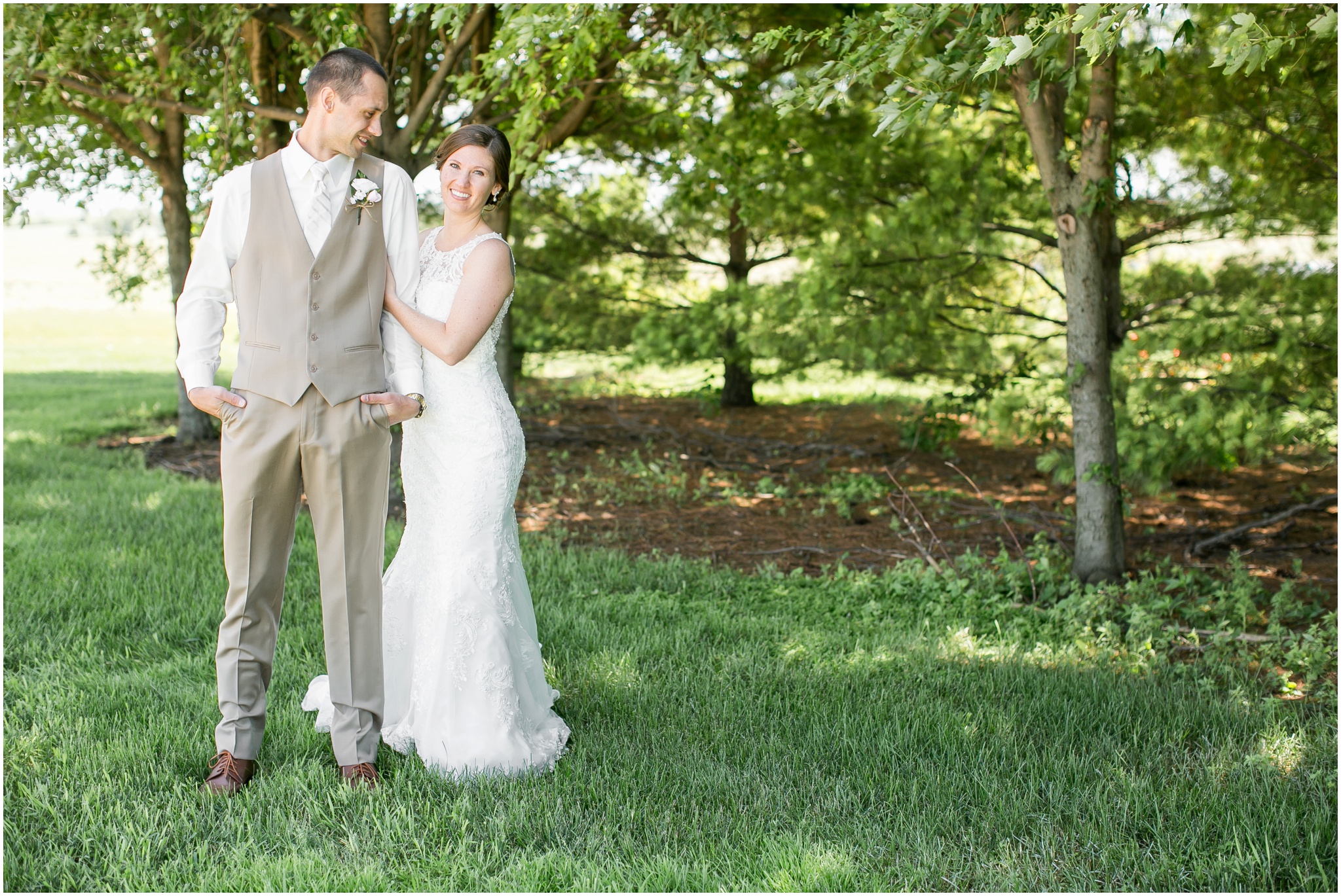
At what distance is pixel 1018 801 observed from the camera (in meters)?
2.94

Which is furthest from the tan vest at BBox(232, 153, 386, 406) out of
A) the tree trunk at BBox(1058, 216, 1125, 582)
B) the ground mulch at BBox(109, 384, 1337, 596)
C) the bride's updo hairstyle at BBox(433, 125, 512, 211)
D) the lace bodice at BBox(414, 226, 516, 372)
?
the tree trunk at BBox(1058, 216, 1125, 582)

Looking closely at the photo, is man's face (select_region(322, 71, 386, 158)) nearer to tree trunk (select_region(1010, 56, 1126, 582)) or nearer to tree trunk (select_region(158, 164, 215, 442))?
tree trunk (select_region(1010, 56, 1126, 582))

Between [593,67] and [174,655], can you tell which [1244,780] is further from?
[593,67]

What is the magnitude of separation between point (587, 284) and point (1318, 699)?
7942 millimetres

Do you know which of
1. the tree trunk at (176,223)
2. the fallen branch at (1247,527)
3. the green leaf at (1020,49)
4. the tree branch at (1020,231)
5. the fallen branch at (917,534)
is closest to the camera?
the green leaf at (1020,49)

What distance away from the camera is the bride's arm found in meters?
3.12

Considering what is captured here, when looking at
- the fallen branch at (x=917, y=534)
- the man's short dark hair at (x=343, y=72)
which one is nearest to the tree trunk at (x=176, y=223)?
the fallen branch at (x=917, y=534)

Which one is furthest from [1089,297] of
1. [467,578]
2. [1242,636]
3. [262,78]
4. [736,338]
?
[262,78]

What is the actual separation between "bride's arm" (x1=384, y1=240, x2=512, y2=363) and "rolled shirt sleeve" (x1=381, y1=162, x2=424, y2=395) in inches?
1.5

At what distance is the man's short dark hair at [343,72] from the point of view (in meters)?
2.87

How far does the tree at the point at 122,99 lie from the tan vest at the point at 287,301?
2985 millimetres

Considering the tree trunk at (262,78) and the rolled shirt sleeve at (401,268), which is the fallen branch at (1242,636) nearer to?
the rolled shirt sleeve at (401,268)

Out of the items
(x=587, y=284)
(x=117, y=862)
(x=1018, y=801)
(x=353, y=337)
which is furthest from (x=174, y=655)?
(x=587, y=284)

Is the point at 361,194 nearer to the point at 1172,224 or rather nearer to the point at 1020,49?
the point at 1020,49
